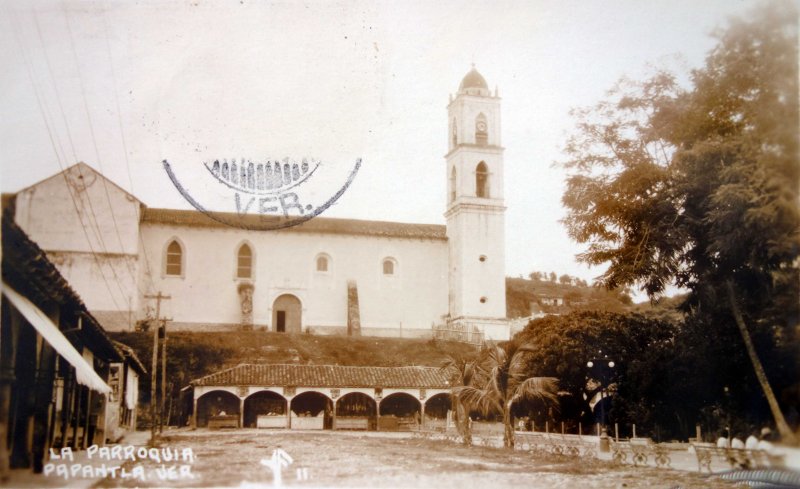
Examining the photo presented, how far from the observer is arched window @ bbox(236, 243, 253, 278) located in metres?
20.2

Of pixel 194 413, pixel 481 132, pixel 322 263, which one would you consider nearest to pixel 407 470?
pixel 194 413

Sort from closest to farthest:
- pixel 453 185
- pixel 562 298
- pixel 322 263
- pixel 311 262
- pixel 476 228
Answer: pixel 562 298 → pixel 453 185 → pixel 311 262 → pixel 476 228 → pixel 322 263

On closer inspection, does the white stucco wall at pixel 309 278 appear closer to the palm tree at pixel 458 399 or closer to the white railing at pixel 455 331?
the white railing at pixel 455 331

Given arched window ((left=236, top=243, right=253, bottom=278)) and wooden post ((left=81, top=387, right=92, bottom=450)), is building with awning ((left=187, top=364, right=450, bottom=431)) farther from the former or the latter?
wooden post ((left=81, top=387, right=92, bottom=450))

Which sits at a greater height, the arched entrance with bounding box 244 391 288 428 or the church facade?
the church facade

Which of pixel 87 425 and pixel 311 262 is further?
pixel 311 262

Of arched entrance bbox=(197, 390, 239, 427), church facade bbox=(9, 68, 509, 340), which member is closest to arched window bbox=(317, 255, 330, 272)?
church facade bbox=(9, 68, 509, 340)

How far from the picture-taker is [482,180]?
21.6 meters

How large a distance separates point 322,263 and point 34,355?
15.4m

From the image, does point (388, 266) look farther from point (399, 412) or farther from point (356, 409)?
point (399, 412)

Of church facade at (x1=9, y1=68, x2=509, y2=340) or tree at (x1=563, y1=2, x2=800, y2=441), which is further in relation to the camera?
church facade at (x1=9, y1=68, x2=509, y2=340)

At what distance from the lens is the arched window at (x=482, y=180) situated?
20719 mm

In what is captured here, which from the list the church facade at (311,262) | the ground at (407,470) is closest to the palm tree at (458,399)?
the ground at (407,470)
